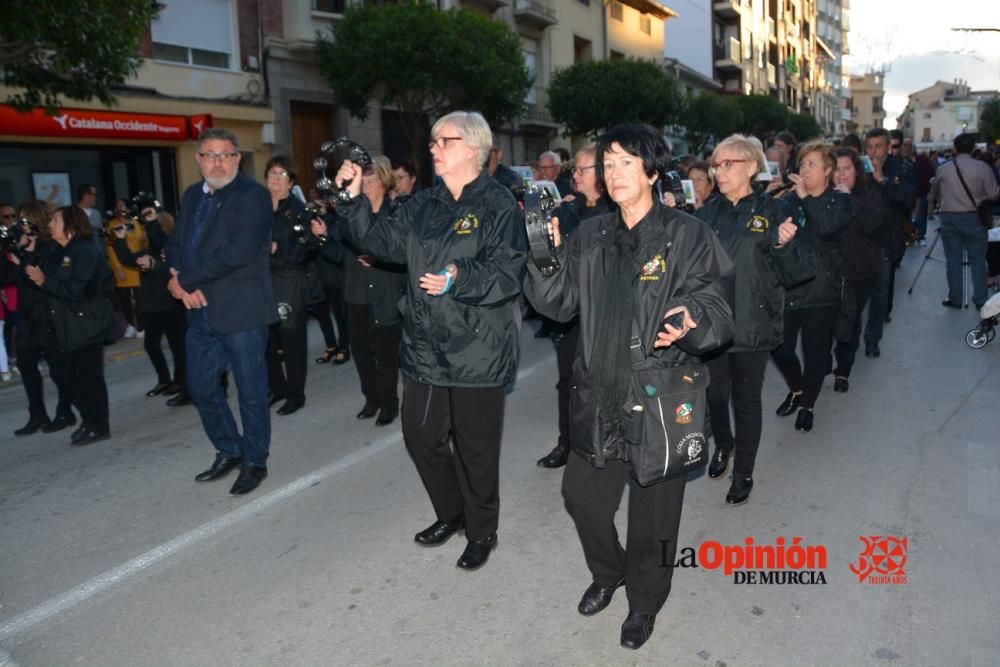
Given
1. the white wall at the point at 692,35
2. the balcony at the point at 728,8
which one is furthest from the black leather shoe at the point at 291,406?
the balcony at the point at 728,8

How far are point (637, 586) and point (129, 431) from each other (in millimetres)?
4777

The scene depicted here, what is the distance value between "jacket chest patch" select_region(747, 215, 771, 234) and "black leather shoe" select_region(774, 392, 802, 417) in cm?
228

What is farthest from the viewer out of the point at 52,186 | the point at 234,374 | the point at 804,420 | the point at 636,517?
the point at 52,186

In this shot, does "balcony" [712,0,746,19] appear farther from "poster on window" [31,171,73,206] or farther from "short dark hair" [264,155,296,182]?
"short dark hair" [264,155,296,182]

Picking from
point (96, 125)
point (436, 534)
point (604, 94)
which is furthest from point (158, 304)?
point (604, 94)

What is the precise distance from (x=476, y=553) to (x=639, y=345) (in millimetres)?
1550

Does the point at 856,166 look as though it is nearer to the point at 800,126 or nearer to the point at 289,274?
the point at 289,274

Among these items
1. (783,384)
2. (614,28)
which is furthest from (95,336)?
Answer: (614,28)

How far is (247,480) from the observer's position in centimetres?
511

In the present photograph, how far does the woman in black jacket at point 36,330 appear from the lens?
623 cm

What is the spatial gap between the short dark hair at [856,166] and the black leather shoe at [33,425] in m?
6.47

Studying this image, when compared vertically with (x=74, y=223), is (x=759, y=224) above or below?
below

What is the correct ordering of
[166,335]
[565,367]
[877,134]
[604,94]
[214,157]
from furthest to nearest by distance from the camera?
[604,94], [877,134], [166,335], [565,367], [214,157]

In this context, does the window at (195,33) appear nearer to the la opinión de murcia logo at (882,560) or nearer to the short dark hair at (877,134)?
the short dark hair at (877,134)
